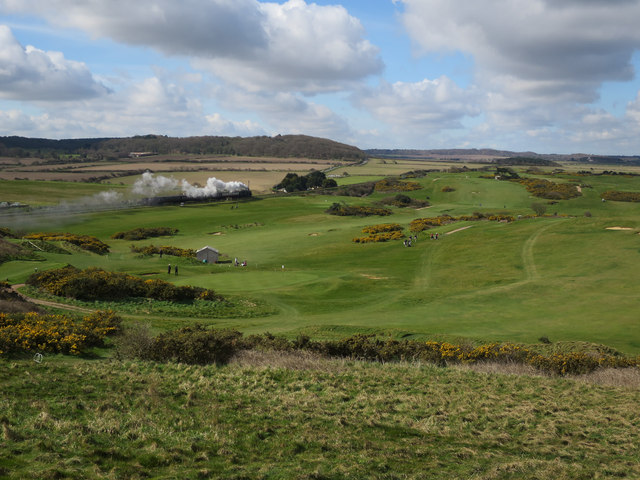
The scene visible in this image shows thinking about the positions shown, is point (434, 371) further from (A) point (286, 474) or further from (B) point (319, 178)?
(B) point (319, 178)

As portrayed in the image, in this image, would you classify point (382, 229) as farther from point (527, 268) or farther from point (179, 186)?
point (179, 186)

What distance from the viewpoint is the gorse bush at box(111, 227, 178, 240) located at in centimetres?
7475

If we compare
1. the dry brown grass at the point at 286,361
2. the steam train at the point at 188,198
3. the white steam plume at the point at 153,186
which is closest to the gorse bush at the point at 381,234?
the dry brown grass at the point at 286,361

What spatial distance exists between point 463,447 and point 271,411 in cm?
537

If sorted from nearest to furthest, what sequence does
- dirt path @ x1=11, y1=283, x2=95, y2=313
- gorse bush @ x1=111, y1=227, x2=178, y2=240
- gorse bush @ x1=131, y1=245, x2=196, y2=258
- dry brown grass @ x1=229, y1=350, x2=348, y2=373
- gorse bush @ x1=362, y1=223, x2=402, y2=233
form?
dry brown grass @ x1=229, y1=350, x2=348, y2=373
dirt path @ x1=11, y1=283, x2=95, y2=313
gorse bush @ x1=131, y1=245, x2=196, y2=258
gorse bush @ x1=362, y1=223, x2=402, y2=233
gorse bush @ x1=111, y1=227, x2=178, y2=240

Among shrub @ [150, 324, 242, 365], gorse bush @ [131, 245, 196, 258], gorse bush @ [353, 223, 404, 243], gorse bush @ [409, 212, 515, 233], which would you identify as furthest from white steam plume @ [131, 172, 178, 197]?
shrub @ [150, 324, 242, 365]

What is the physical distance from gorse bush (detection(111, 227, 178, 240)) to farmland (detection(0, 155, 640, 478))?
8480 millimetres

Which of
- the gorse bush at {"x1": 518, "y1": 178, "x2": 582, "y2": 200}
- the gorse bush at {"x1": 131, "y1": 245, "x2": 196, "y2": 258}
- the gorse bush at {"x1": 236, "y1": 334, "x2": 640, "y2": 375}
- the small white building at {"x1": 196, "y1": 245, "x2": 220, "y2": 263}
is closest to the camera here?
the gorse bush at {"x1": 236, "y1": 334, "x2": 640, "y2": 375}

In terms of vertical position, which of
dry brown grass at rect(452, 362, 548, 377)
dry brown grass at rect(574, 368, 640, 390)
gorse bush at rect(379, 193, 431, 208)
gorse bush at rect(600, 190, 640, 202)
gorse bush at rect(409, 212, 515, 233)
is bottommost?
dry brown grass at rect(452, 362, 548, 377)

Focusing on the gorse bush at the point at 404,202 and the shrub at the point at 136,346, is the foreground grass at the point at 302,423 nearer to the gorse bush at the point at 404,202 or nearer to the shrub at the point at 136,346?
the shrub at the point at 136,346

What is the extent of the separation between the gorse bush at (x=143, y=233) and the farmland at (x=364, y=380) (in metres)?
8.48

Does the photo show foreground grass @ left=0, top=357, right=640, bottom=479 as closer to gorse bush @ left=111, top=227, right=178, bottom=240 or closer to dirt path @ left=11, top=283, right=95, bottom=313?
dirt path @ left=11, top=283, right=95, bottom=313

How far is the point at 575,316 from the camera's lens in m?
32.8

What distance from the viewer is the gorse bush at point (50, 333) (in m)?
18.7
